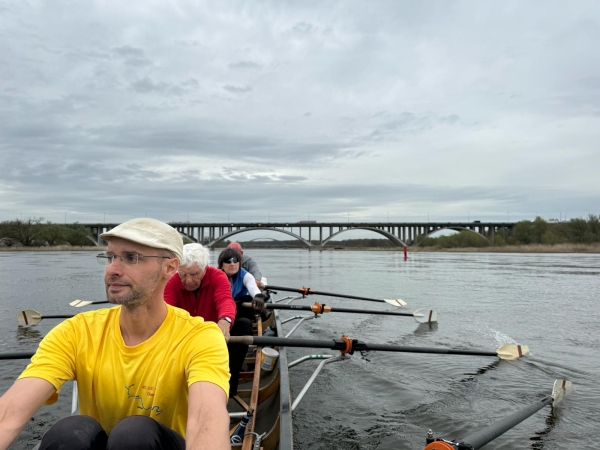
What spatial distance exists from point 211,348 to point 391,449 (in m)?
3.18

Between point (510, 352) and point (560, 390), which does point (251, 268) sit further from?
point (560, 390)

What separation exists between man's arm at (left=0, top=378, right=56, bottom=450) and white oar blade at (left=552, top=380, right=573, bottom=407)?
5.25m

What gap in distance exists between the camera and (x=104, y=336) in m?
2.09

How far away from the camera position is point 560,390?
209 inches

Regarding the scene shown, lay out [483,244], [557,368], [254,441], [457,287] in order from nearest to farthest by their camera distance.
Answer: [254,441] → [557,368] → [457,287] → [483,244]

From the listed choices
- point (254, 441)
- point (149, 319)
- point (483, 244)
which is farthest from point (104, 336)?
point (483, 244)

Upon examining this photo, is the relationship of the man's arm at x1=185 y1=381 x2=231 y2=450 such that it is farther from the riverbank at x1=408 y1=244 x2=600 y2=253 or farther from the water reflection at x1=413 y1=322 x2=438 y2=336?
the riverbank at x1=408 y1=244 x2=600 y2=253

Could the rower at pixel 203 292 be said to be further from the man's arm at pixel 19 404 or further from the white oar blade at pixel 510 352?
the white oar blade at pixel 510 352

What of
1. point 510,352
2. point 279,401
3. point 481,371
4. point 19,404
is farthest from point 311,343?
point 510,352

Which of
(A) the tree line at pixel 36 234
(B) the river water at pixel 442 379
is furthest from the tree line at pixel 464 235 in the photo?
(B) the river water at pixel 442 379

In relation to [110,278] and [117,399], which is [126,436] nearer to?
[117,399]

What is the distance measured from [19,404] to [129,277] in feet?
2.11

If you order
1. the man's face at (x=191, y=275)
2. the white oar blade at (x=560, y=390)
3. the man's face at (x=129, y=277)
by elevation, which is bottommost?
the white oar blade at (x=560, y=390)

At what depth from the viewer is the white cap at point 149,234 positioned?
200cm
